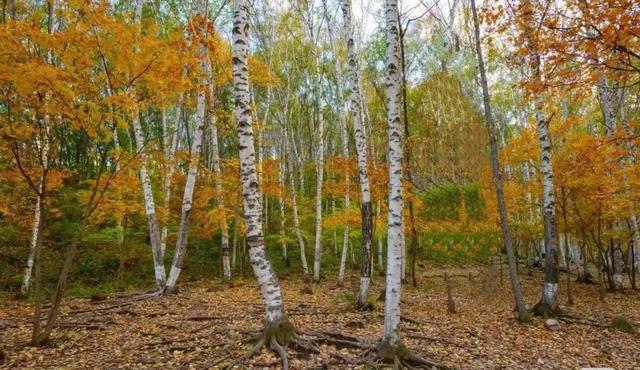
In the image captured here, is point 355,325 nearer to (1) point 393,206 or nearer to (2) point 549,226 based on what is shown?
(1) point 393,206

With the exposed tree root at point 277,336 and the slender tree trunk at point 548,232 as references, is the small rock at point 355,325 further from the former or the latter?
the slender tree trunk at point 548,232

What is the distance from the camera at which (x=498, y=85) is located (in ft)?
86.2

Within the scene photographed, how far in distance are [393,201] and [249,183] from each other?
2014mm

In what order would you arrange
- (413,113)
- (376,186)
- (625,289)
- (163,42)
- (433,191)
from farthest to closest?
(413,113), (433,191), (625,289), (376,186), (163,42)

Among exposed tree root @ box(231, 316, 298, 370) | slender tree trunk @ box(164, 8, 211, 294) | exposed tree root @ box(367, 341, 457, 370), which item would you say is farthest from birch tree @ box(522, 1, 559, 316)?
slender tree trunk @ box(164, 8, 211, 294)

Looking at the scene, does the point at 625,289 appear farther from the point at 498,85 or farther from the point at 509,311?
the point at 498,85

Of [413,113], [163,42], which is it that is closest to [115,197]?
[163,42]

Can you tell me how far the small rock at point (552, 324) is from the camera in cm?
809

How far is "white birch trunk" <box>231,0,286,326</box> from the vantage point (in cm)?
542

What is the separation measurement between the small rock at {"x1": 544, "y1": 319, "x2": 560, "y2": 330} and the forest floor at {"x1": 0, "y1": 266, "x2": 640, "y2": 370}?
94 mm

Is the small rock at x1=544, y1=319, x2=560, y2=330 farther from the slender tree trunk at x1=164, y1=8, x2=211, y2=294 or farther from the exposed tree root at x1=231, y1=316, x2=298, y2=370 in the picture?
the slender tree trunk at x1=164, y1=8, x2=211, y2=294

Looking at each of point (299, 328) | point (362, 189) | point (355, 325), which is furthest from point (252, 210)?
point (362, 189)

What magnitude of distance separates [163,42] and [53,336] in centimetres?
529

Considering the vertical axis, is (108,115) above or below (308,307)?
above
